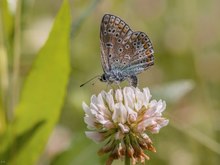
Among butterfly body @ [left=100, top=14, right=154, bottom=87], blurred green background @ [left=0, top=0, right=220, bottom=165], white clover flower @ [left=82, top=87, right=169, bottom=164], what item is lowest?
blurred green background @ [left=0, top=0, right=220, bottom=165]

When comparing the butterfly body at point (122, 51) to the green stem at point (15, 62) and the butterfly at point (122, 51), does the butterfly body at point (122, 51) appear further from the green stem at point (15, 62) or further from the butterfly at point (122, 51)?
the green stem at point (15, 62)

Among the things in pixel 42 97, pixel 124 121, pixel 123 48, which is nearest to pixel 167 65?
pixel 123 48

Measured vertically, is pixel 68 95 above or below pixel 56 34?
below

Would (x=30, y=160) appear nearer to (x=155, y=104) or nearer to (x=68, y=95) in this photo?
(x=155, y=104)

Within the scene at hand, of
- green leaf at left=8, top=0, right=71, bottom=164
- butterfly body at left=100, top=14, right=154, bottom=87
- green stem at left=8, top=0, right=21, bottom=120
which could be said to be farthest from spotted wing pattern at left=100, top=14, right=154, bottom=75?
green stem at left=8, top=0, right=21, bottom=120

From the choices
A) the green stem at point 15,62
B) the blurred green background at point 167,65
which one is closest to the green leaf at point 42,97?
the green stem at point 15,62

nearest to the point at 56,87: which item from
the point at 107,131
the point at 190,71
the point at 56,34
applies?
the point at 56,34

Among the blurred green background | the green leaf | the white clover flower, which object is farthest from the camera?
the blurred green background

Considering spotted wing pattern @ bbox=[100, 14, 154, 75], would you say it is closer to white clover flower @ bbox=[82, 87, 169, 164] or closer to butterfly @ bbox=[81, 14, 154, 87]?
butterfly @ bbox=[81, 14, 154, 87]
